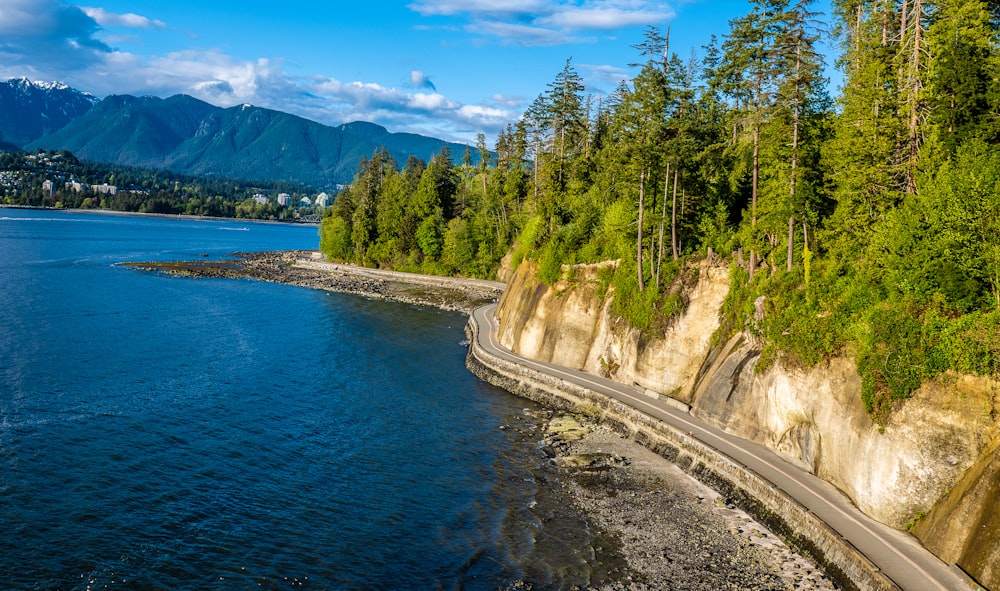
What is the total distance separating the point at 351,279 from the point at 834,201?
80158mm

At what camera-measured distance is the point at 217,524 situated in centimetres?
2297

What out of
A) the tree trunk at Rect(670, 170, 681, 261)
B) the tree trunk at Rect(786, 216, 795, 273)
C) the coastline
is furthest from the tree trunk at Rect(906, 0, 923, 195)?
the coastline

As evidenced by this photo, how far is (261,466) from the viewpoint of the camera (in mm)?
28484

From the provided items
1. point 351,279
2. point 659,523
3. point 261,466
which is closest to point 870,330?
point 659,523

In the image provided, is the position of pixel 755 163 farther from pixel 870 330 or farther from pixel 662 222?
pixel 870 330

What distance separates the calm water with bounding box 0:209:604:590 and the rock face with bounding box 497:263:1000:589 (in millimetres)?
9083

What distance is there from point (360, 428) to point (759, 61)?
95.9 feet

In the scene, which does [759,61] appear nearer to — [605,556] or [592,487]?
[592,487]

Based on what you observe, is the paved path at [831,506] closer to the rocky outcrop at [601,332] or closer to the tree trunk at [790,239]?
the rocky outcrop at [601,332]

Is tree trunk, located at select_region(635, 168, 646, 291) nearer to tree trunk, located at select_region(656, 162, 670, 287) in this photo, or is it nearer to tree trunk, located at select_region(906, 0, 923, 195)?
tree trunk, located at select_region(656, 162, 670, 287)

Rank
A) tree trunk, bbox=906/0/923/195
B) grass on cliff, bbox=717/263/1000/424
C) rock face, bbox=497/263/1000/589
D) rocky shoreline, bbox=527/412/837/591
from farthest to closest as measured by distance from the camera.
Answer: tree trunk, bbox=906/0/923/195 < rocky shoreline, bbox=527/412/837/591 < grass on cliff, bbox=717/263/1000/424 < rock face, bbox=497/263/1000/589

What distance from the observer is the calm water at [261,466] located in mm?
20641

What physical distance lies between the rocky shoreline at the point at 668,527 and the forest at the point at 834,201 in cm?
642

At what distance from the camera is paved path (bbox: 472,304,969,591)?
17.7 m
